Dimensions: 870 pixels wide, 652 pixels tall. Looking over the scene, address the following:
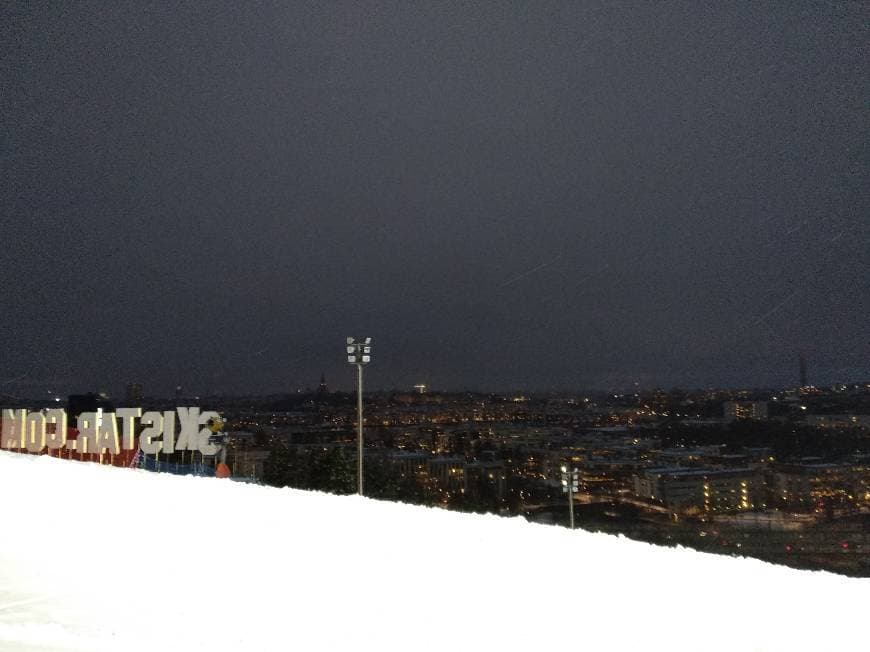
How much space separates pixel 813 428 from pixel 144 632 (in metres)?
34.3

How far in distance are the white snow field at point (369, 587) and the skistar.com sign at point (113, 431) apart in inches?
348

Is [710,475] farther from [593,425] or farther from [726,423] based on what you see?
[593,425]

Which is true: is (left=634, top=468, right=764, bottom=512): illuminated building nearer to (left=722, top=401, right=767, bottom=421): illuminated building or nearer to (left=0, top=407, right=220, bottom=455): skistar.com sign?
(left=722, top=401, right=767, bottom=421): illuminated building

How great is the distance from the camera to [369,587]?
7.04m

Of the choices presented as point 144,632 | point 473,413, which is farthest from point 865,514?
point 473,413

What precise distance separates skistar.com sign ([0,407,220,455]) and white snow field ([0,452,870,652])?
8.85m

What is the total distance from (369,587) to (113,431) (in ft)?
48.3

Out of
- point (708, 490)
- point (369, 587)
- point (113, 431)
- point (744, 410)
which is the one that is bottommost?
point (708, 490)

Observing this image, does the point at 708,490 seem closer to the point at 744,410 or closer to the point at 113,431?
the point at 744,410

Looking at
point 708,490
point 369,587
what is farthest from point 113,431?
point 708,490

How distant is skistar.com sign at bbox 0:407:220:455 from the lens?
62.5 feet

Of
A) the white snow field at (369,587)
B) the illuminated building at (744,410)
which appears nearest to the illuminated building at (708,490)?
the illuminated building at (744,410)

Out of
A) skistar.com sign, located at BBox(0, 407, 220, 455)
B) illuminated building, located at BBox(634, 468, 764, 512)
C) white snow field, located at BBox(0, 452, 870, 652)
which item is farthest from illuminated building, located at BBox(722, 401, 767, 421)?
white snow field, located at BBox(0, 452, 870, 652)

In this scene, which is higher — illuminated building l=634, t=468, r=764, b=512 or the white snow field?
the white snow field
